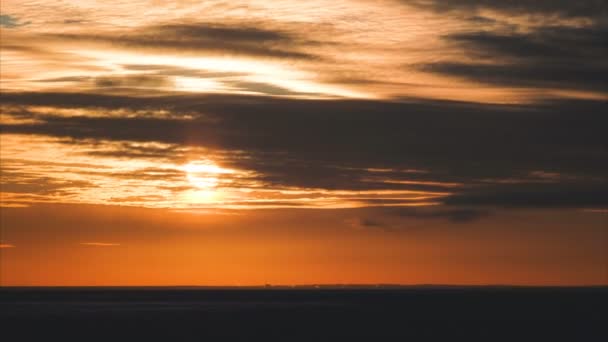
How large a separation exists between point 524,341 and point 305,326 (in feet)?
55.2

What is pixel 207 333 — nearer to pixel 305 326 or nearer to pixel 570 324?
pixel 305 326

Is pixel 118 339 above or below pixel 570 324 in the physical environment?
above

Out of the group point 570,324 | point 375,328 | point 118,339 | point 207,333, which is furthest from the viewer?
point 570,324

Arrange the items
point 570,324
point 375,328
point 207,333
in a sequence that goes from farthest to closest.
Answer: point 570,324 → point 375,328 → point 207,333

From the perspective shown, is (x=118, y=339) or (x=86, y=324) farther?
(x=86, y=324)

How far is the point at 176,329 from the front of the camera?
221ft

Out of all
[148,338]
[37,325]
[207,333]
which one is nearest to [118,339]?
[148,338]

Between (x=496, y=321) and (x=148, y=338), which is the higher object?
(x=148, y=338)

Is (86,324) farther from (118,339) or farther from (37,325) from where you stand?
(118,339)

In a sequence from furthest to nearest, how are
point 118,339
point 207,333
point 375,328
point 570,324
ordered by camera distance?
point 570,324, point 375,328, point 207,333, point 118,339

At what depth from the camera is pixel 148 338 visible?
60.4m

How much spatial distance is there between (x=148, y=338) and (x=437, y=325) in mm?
21323

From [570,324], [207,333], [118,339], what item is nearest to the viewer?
[118,339]

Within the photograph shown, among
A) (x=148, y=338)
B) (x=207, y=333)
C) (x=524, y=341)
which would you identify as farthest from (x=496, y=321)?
(x=148, y=338)
